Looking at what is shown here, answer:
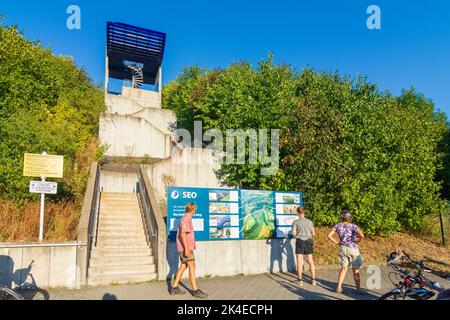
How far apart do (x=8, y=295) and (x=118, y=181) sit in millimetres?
10460

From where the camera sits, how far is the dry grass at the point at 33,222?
8.50 metres

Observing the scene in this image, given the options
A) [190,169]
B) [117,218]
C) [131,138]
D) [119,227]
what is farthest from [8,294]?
[131,138]

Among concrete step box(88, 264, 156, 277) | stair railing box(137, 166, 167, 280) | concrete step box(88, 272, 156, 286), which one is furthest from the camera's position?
stair railing box(137, 166, 167, 280)

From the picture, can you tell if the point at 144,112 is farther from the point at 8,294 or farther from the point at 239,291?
the point at 8,294

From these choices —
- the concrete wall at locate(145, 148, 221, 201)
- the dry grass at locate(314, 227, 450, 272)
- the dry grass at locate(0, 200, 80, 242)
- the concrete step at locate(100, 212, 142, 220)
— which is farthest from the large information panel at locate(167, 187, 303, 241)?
the concrete wall at locate(145, 148, 221, 201)

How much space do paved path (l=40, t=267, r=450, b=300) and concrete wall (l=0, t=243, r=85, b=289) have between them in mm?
307

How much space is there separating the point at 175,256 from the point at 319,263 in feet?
16.8

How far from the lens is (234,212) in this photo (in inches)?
393

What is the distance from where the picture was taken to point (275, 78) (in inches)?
677

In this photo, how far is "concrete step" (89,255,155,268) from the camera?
26.9ft

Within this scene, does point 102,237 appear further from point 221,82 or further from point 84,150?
point 221,82

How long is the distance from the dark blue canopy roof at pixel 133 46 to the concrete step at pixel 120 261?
90.0ft

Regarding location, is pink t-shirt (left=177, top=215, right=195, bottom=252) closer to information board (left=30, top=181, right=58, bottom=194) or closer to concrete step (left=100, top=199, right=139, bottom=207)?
information board (left=30, top=181, right=58, bottom=194)
